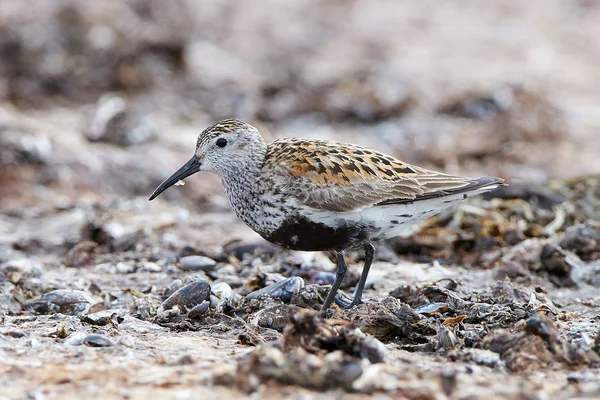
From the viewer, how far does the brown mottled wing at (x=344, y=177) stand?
648cm

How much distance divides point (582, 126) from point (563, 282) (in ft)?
23.2

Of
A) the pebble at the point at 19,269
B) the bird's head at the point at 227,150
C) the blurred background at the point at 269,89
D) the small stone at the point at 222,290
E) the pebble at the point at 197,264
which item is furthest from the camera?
the blurred background at the point at 269,89

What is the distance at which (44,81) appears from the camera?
14.1 m

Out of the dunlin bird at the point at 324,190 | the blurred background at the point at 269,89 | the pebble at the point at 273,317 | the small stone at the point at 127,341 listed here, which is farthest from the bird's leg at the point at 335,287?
the blurred background at the point at 269,89

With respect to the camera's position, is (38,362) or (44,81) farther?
(44,81)

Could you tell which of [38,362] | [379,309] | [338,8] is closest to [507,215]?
[379,309]

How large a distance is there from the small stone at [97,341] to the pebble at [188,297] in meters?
0.98

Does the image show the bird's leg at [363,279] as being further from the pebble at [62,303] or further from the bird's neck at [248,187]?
the pebble at [62,303]

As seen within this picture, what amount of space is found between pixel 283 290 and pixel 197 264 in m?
1.37

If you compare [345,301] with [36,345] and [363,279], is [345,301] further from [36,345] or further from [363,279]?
[36,345]

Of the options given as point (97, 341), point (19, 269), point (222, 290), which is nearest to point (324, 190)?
point (222, 290)

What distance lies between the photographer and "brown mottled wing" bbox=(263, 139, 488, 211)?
648 centimetres

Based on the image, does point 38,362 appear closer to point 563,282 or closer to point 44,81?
point 563,282

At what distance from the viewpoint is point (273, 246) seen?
327 inches
